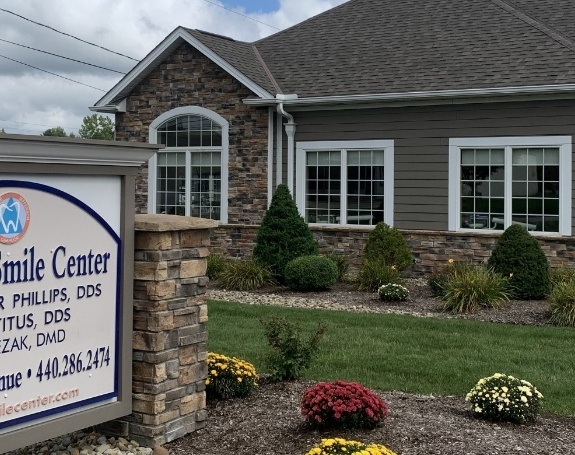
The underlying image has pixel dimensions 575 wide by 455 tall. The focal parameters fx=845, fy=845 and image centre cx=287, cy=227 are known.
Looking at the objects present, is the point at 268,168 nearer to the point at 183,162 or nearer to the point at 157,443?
the point at 183,162

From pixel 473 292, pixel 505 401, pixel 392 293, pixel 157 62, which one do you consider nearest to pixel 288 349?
pixel 505 401

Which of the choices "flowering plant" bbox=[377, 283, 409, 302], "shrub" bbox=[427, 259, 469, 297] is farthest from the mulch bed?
"shrub" bbox=[427, 259, 469, 297]

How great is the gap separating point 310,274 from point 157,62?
7437mm

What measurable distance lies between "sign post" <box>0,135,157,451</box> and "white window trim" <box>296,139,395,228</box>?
11.5 metres

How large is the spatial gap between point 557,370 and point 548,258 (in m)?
6.84

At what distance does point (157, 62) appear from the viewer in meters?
18.9

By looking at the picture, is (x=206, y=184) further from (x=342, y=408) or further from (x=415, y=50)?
(x=342, y=408)

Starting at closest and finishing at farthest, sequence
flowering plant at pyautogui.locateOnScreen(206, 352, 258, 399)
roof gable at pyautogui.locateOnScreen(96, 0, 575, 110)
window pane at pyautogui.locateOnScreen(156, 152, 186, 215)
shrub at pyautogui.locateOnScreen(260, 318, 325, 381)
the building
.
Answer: flowering plant at pyautogui.locateOnScreen(206, 352, 258, 399) → shrub at pyautogui.locateOnScreen(260, 318, 325, 381) → the building → roof gable at pyautogui.locateOnScreen(96, 0, 575, 110) → window pane at pyautogui.locateOnScreen(156, 152, 186, 215)

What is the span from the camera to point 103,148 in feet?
16.6

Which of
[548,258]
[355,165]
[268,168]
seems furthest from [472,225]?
[268,168]

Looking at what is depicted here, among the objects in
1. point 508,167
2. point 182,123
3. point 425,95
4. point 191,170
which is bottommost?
point 508,167

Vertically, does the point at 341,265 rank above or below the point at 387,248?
below

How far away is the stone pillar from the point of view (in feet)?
17.9

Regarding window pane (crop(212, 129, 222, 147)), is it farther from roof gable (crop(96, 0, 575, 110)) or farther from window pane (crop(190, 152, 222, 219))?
roof gable (crop(96, 0, 575, 110))
